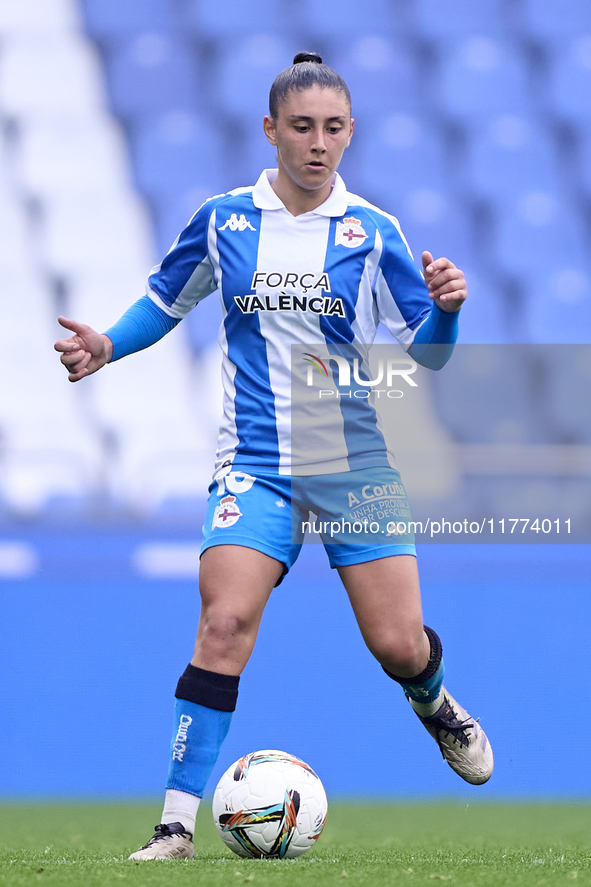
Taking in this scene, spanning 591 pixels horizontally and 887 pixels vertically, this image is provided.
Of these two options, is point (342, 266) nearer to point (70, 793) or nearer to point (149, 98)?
point (70, 793)

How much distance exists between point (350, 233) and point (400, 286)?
0.19 meters

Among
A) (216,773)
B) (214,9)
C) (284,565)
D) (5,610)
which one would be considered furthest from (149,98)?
(284,565)

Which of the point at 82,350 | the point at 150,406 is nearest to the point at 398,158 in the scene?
the point at 150,406

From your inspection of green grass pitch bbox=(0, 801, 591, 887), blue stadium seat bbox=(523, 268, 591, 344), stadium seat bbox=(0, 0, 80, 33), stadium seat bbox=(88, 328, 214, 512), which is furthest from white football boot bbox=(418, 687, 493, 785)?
stadium seat bbox=(0, 0, 80, 33)

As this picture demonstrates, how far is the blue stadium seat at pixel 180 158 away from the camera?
25.1 ft

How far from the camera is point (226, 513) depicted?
2797 mm

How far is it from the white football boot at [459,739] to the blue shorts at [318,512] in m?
0.54

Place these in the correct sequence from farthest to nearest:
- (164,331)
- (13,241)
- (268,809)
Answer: (13,241), (164,331), (268,809)

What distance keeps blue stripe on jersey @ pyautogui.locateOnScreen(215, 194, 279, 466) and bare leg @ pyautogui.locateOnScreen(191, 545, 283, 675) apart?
0.27 meters

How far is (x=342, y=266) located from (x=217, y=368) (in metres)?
4.13

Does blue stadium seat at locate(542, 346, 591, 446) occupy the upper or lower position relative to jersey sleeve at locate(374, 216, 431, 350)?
upper

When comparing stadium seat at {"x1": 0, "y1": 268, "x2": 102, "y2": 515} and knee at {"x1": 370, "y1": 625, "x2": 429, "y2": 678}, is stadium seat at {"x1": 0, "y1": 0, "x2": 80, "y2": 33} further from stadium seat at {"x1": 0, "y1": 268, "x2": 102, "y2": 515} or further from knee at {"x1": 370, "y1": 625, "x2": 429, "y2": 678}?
knee at {"x1": 370, "y1": 625, "x2": 429, "y2": 678}

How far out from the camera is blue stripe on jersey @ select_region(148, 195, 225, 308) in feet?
9.96

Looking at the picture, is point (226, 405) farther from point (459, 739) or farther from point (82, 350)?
point (459, 739)
